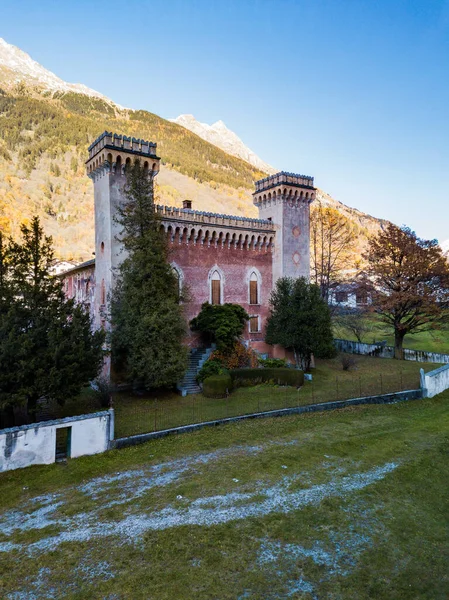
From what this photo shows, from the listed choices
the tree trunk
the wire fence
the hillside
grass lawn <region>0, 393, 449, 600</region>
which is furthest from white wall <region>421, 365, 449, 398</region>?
the hillside

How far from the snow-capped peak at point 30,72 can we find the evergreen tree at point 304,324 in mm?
147693

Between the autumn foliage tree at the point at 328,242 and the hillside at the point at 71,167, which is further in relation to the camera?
the hillside at the point at 71,167

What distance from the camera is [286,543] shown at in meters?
9.70

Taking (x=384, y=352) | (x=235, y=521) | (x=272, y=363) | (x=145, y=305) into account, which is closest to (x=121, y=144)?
(x=145, y=305)

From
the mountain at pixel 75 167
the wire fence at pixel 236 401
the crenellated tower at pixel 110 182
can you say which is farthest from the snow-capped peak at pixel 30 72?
the wire fence at pixel 236 401

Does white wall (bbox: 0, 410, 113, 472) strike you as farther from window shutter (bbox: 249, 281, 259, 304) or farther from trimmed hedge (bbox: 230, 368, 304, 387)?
window shutter (bbox: 249, 281, 259, 304)

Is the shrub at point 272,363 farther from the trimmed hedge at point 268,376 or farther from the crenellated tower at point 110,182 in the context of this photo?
the crenellated tower at point 110,182

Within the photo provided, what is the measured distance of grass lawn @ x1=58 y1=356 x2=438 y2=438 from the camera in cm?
1953

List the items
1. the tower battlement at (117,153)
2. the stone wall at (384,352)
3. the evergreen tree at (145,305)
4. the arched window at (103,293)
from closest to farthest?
the evergreen tree at (145,305) < the tower battlement at (117,153) < the arched window at (103,293) < the stone wall at (384,352)

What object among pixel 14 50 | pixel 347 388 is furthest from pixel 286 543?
pixel 14 50

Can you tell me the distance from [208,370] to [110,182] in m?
13.8

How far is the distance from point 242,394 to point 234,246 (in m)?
12.7

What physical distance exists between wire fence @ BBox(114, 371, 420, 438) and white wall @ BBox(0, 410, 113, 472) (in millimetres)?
1674

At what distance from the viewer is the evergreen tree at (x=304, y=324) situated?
28.6m
